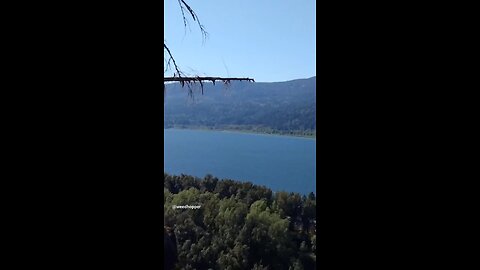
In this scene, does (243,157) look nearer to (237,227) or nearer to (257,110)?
(257,110)

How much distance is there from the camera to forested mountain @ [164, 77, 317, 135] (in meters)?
2.55

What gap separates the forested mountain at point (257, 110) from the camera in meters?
2.55

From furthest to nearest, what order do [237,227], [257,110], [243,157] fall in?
[243,157] < [257,110] < [237,227]

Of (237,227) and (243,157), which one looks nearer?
(237,227)

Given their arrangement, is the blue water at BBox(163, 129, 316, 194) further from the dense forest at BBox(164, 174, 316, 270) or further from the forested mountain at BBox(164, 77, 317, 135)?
the dense forest at BBox(164, 174, 316, 270)

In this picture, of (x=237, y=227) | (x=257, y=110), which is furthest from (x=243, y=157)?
(x=237, y=227)

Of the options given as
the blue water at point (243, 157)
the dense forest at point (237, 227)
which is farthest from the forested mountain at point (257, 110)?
the dense forest at point (237, 227)

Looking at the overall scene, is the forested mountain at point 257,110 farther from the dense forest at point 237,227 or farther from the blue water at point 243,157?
the dense forest at point 237,227

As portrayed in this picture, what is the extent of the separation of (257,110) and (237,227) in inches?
40.4

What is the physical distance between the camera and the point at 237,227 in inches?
139

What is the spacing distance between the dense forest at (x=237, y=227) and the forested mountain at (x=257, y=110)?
0.44 metres
